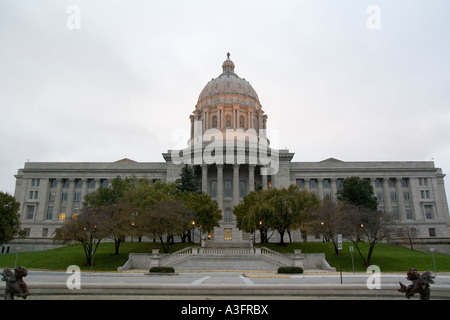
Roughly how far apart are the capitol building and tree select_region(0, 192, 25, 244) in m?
27.0

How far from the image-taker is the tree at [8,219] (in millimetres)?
46062

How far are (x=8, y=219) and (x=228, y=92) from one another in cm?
5470

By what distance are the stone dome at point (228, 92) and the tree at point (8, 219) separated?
4967 centimetres

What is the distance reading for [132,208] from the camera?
155ft

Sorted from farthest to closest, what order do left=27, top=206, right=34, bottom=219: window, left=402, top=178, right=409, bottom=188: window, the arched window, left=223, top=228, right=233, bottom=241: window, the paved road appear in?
the arched window → left=402, top=178, right=409, bottom=188: window → left=27, top=206, right=34, bottom=219: window → left=223, top=228, right=233, bottom=241: window → the paved road

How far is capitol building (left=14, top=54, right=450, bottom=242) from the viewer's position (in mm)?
71812

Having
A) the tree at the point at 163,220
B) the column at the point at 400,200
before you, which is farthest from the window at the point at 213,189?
the column at the point at 400,200

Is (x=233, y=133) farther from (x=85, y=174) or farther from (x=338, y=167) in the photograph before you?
(x=85, y=174)

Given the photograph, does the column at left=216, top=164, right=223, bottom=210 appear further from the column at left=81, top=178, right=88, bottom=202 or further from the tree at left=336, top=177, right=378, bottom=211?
the column at left=81, top=178, right=88, bottom=202

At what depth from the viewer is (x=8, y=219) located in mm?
47500

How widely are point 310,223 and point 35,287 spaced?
35901mm

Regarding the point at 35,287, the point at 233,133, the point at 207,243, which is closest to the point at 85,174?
the point at 233,133

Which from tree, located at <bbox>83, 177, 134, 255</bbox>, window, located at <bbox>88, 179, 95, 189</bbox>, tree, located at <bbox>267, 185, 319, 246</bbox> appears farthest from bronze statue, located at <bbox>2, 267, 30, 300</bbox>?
window, located at <bbox>88, 179, 95, 189</bbox>
